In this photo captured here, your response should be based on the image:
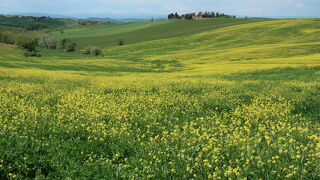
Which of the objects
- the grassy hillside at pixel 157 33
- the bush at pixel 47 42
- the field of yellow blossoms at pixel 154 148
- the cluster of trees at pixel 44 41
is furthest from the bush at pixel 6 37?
the field of yellow blossoms at pixel 154 148

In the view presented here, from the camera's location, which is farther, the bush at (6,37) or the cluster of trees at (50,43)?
the bush at (6,37)

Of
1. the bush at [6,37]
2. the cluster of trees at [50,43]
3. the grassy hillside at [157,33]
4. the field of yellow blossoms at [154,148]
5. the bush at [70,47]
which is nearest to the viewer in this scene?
the field of yellow blossoms at [154,148]

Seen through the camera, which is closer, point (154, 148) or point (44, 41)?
point (154, 148)

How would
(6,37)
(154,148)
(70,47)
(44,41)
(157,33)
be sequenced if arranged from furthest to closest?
(157,33)
(6,37)
(44,41)
(70,47)
(154,148)

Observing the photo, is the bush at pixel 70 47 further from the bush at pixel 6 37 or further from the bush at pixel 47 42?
the bush at pixel 6 37

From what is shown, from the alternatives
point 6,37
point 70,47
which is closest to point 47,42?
point 70,47

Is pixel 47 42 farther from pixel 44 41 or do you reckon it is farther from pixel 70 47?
pixel 70 47

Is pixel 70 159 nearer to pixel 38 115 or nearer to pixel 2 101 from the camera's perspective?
pixel 38 115

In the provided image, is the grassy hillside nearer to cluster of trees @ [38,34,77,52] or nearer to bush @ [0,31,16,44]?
cluster of trees @ [38,34,77,52]

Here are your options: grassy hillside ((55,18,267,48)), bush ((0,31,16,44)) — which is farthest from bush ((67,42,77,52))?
bush ((0,31,16,44))

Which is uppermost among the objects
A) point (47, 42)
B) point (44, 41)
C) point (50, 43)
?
point (44, 41)

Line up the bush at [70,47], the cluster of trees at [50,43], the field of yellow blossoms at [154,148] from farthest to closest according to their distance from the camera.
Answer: the cluster of trees at [50,43], the bush at [70,47], the field of yellow blossoms at [154,148]

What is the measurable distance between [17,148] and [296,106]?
34.2 ft

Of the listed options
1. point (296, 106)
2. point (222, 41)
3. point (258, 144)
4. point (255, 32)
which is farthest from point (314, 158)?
point (255, 32)
